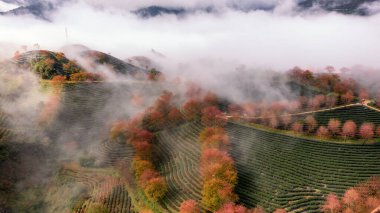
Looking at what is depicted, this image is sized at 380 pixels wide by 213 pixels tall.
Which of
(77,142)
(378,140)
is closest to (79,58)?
(77,142)

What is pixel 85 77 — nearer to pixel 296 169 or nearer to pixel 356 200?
pixel 296 169

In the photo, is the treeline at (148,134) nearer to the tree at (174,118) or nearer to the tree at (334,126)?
the tree at (174,118)

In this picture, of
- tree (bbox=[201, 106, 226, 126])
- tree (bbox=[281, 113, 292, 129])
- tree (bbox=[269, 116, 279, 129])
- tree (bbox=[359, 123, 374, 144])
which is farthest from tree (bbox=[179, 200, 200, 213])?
tree (bbox=[359, 123, 374, 144])

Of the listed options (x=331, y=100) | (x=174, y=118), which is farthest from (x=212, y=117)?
(x=331, y=100)

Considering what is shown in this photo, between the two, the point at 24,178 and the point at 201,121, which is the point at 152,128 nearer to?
the point at 201,121

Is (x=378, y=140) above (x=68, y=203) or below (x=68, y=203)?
above

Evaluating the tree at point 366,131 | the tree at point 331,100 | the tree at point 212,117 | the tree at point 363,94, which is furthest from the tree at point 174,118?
the tree at point 363,94

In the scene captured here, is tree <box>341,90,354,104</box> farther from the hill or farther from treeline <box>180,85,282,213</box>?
the hill
